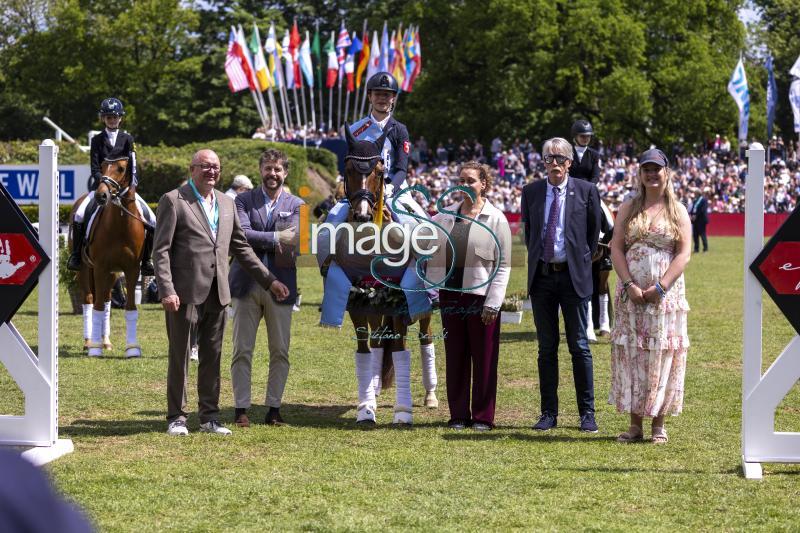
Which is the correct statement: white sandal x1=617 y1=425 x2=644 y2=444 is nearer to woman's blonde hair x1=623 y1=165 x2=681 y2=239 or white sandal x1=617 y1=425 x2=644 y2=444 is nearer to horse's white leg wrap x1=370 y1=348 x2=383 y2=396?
woman's blonde hair x1=623 y1=165 x2=681 y2=239

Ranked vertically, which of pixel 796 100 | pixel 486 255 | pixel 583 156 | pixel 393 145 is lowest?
pixel 486 255

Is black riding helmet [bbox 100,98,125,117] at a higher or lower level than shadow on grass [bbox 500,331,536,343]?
higher

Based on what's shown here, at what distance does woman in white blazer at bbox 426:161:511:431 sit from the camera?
902 cm

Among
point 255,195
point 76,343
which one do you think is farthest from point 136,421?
point 76,343

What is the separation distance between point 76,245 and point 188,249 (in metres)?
5.70

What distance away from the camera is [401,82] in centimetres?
5447

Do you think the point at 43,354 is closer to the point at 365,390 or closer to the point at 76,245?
the point at 365,390

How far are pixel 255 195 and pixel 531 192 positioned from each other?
2.25 m

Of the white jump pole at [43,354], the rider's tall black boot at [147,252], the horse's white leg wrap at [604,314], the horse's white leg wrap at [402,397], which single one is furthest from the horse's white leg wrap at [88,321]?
the horse's white leg wrap at [604,314]

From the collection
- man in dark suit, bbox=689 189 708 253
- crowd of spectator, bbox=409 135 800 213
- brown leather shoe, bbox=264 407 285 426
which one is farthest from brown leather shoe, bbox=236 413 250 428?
crowd of spectator, bbox=409 135 800 213

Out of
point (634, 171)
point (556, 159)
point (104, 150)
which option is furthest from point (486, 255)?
point (634, 171)

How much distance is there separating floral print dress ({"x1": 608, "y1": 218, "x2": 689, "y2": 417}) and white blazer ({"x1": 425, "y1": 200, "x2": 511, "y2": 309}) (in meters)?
1.10

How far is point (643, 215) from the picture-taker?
8.24 metres

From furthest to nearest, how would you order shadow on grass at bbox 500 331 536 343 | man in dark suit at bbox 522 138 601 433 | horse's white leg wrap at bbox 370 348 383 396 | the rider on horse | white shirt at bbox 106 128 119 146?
shadow on grass at bbox 500 331 536 343 < white shirt at bbox 106 128 119 146 < the rider on horse < horse's white leg wrap at bbox 370 348 383 396 < man in dark suit at bbox 522 138 601 433
